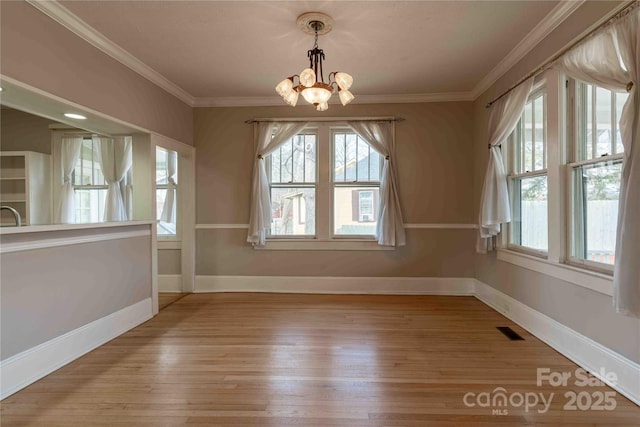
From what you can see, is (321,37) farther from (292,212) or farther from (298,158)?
(292,212)

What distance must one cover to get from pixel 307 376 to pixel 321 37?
2738mm

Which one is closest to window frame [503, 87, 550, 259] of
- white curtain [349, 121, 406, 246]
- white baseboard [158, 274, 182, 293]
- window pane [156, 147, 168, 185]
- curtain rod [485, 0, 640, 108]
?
curtain rod [485, 0, 640, 108]

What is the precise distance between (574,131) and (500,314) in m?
2.00

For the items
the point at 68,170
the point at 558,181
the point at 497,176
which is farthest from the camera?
the point at 497,176

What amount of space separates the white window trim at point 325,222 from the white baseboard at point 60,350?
185 cm

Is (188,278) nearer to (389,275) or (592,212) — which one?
(389,275)

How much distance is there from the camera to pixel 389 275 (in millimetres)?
4477

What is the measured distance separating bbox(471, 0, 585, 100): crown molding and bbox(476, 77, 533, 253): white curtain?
12.2 inches

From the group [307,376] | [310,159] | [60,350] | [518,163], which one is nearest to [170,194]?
[310,159]

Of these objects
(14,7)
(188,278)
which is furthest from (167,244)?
(14,7)

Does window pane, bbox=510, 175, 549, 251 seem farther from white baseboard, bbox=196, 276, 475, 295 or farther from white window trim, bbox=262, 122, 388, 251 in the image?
white window trim, bbox=262, 122, 388, 251

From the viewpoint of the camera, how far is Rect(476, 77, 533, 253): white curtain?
3.29 meters

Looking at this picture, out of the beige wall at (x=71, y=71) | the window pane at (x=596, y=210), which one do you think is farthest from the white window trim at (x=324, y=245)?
the window pane at (x=596, y=210)

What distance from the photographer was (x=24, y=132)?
9.91ft
